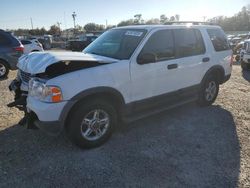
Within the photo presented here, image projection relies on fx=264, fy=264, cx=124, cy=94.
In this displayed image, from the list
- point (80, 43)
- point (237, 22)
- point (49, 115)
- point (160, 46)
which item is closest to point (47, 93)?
point (49, 115)

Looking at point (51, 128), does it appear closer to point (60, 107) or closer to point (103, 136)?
point (60, 107)

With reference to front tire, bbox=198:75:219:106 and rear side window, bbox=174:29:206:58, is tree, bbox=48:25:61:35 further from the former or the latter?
rear side window, bbox=174:29:206:58

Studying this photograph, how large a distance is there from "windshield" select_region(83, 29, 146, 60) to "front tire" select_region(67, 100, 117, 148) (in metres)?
0.93

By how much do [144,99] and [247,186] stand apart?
2071mm

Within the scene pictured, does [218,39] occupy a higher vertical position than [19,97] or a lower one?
higher

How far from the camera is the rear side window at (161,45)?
15.0 ft

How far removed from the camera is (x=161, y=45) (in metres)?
4.79

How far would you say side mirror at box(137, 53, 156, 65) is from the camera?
427cm

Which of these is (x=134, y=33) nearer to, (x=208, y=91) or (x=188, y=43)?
(x=188, y=43)

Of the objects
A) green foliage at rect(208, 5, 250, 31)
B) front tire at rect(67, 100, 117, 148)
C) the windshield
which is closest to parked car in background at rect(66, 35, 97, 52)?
the windshield

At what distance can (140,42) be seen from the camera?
4492 mm

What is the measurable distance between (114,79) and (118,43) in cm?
97

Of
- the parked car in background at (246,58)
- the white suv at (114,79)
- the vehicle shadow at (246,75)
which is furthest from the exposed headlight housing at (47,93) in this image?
the parked car in background at (246,58)

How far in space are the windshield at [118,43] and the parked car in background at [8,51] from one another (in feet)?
19.0
